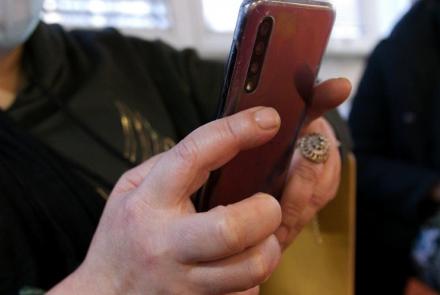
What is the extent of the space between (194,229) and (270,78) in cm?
12

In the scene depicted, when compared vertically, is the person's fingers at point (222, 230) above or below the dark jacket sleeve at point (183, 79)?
above

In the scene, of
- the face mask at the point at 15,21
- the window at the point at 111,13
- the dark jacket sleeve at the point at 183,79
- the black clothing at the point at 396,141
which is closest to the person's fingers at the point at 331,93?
the dark jacket sleeve at the point at 183,79

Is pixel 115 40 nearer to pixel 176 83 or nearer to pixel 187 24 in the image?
pixel 176 83

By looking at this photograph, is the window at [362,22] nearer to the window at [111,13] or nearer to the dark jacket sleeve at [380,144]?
the dark jacket sleeve at [380,144]

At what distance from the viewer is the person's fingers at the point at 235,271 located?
33 centimetres

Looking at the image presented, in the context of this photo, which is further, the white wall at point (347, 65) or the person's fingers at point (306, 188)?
the white wall at point (347, 65)

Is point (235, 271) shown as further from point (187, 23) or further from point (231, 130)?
point (187, 23)

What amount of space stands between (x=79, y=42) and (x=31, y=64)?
73 millimetres

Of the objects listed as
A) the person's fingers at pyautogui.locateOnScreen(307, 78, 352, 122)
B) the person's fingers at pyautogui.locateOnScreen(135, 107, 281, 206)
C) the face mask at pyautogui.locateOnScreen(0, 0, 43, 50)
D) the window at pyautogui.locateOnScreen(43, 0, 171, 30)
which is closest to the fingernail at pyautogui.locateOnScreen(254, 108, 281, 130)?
the person's fingers at pyautogui.locateOnScreen(135, 107, 281, 206)

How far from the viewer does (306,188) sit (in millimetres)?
448

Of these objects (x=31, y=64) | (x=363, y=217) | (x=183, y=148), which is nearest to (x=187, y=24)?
(x=363, y=217)

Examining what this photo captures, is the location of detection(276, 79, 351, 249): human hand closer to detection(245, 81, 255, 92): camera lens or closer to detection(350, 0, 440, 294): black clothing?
detection(245, 81, 255, 92): camera lens

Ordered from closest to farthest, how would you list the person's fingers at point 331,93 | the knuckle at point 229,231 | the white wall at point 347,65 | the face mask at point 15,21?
1. the knuckle at point 229,231
2. the person's fingers at point 331,93
3. the face mask at point 15,21
4. the white wall at point 347,65

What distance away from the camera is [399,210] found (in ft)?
3.37
